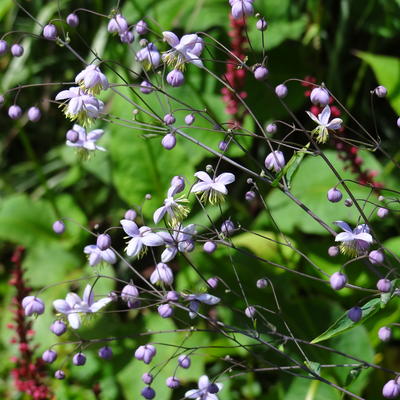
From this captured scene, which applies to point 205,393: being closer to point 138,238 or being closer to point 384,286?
point 138,238

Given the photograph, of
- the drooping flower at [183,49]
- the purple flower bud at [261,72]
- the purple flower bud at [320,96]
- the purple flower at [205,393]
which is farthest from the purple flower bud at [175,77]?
the purple flower at [205,393]

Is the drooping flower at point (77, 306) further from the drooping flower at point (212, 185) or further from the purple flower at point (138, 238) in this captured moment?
the drooping flower at point (212, 185)

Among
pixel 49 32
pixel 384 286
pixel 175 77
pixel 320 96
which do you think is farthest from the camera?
pixel 49 32

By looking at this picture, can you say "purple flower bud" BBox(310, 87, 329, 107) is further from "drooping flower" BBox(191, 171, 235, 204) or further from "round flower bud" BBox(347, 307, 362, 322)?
"round flower bud" BBox(347, 307, 362, 322)

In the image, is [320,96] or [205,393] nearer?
[320,96]

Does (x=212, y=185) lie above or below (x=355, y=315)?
above

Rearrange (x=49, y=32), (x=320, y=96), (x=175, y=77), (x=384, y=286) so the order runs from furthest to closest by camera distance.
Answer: (x=49, y=32), (x=175, y=77), (x=320, y=96), (x=384, y=286)

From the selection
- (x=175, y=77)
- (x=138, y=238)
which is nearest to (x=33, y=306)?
(x=138, y=238)

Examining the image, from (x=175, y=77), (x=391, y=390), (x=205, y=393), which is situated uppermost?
(x=175, y=77)

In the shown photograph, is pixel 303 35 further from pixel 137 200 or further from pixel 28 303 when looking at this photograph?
pixel 28 303
